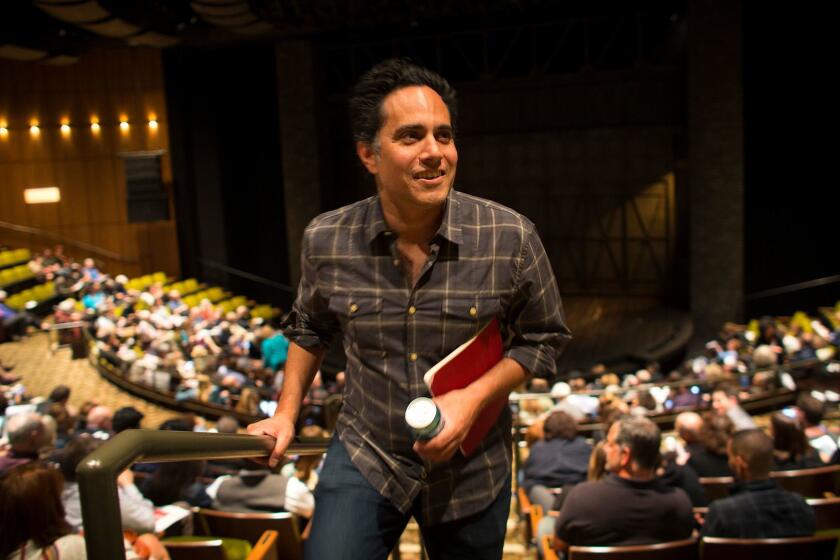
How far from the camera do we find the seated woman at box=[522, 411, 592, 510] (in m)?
4.62

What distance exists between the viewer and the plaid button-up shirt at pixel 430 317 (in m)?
1.63

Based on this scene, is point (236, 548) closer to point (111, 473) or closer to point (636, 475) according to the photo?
point (636, 475)

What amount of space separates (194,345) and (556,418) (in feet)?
27.1

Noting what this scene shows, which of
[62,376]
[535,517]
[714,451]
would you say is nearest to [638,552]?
[535,517]

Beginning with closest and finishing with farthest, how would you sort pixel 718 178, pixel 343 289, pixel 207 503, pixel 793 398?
pixel 343 289
pixel 207 503
pixel 793 398
pixel 718 178

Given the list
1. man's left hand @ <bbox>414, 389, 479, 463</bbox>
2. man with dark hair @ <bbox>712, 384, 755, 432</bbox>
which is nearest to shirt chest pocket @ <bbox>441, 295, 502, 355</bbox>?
man's left hand @ <bbox>414, 389, 479, 463</bbox>

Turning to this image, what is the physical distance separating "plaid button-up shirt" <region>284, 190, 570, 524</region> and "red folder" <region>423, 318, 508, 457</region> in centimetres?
3

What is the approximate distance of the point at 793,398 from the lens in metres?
7.88

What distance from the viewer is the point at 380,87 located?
5.45ft

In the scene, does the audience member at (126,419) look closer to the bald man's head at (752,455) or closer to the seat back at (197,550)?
the seat back at (197,550)

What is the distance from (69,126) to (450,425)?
1881 centimetres

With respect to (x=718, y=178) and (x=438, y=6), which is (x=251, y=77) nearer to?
(x=438, y=6)

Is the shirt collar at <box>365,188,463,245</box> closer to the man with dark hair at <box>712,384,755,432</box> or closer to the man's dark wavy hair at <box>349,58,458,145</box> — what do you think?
the man's dark wavy hair at <box>349,58,458,145</box>

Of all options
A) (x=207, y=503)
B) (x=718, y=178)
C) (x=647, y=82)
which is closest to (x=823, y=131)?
(x=718, y=178)
